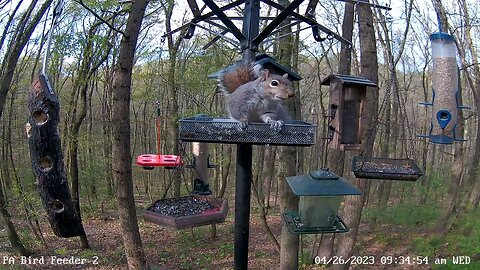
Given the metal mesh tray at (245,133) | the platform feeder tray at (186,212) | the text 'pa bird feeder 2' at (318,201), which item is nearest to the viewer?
the metal mesh tray at (245,133)

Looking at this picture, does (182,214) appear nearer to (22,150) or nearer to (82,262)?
(82,262)

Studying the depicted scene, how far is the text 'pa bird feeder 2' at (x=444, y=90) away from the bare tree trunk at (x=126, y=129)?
3125 millimetres

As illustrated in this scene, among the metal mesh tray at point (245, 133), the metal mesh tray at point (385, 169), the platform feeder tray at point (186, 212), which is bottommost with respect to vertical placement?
the platform feeder tray at point (186, 212)

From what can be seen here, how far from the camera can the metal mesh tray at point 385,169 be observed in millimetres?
2827

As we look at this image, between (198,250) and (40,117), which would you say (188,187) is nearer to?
(198,250)

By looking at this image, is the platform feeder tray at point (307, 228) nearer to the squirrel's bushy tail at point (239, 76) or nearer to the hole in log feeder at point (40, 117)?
the squirrel's bushy tail at point (239, 76)

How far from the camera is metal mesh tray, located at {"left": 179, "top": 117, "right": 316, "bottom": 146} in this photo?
6.48 ft

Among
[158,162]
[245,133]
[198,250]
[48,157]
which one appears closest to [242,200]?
[245,133]

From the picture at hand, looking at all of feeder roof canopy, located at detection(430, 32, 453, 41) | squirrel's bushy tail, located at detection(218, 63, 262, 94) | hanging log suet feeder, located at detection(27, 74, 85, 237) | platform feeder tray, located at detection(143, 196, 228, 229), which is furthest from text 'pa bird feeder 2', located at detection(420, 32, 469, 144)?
hanging log suet feeder, located at detection(27, 74, 85, 237)

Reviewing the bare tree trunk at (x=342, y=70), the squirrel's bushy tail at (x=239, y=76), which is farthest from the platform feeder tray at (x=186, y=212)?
A: the bare tree trunk at (x=342, y=70)

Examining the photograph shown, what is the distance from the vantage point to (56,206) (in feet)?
5.56

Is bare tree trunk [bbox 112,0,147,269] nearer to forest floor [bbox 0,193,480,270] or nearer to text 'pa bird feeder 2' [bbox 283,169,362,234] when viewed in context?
text 'pa bird feeder 2' [bbox 283,169,362,234]

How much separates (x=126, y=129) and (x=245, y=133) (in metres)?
3.14

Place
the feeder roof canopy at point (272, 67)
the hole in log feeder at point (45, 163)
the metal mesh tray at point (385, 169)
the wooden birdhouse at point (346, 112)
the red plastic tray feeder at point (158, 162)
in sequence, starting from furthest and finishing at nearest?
the red plastic tray feeder at point (158, 162), the wooden birdhouse at point (346, 112), the metal mesh tray at point (385, 169), the feeder roof canopy at point (272, 67), the hole in log feeder at point (45, 163)
